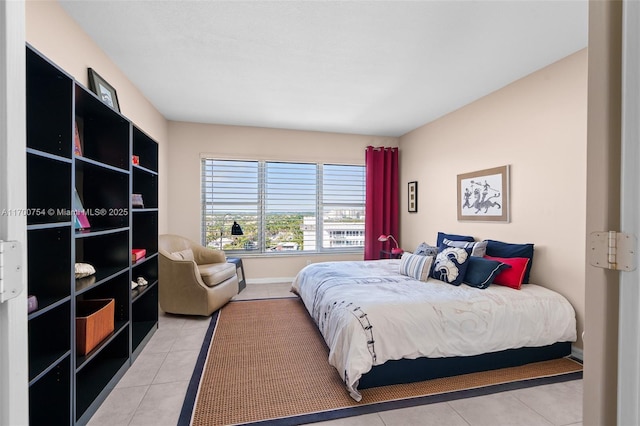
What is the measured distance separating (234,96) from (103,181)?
184 centimetres

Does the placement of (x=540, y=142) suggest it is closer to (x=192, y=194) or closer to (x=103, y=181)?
(x=103, y=181)

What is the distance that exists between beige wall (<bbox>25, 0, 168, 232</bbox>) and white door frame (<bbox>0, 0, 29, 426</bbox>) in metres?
1.54

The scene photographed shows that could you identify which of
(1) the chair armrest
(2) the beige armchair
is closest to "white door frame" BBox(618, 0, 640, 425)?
(2) the beige armchair

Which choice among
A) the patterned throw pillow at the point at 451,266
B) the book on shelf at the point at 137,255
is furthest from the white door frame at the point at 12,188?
the patterned throw pillow at the point at 451,266

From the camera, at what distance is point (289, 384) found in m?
2.09

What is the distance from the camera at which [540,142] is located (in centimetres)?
280

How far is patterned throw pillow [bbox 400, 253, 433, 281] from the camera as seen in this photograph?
2926 millimetres

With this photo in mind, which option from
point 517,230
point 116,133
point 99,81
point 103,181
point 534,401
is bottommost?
point 534,401

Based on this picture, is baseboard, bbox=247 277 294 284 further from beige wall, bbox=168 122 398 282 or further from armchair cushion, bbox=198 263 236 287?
armchair cushion, bbox=198 263 236 287

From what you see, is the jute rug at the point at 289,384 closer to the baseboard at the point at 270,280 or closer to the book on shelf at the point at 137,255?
the book on shelf at the point at 137,255

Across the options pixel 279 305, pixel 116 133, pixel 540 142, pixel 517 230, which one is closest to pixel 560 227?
pixel 517 230

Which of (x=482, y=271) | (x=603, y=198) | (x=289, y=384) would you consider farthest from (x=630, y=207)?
(x=482, y=271)

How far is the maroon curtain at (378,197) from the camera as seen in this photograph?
5.14 metres

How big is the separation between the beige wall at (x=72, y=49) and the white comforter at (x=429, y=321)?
8.59 ft
